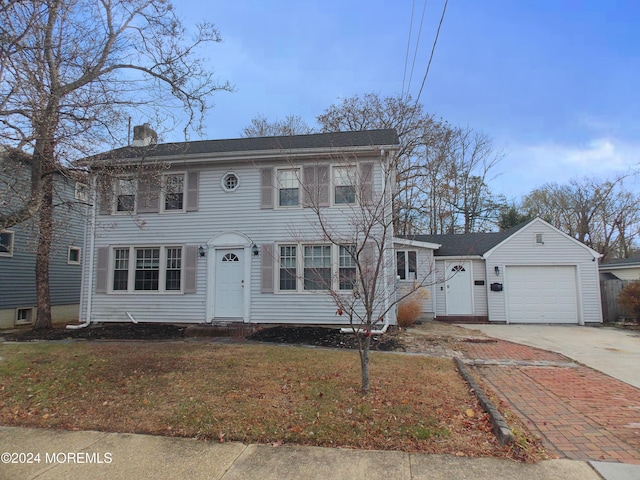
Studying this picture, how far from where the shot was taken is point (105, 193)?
379 inches

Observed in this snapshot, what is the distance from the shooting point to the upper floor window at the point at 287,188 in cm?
1083

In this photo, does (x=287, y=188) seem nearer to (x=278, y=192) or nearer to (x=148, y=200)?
(x=278, y=192)

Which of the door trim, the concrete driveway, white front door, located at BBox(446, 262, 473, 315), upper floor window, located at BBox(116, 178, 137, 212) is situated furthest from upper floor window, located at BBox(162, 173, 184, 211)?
the concrete driveway

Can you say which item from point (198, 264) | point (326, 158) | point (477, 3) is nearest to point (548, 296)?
point (326, 158)

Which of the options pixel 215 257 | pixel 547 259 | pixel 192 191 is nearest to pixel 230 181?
pixel 192 191

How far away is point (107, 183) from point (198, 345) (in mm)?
4689

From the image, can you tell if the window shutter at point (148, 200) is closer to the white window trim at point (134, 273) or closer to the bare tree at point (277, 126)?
the white window trim at point (134, 273)

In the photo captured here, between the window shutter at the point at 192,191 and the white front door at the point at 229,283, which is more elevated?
the window shutter at the point at 192,191

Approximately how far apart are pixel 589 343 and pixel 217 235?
1027 centimetres

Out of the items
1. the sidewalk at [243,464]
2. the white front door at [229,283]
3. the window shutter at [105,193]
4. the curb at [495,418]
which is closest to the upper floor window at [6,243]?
the window shutter at [105,193]

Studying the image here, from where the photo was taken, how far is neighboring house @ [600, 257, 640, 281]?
48.1 ft

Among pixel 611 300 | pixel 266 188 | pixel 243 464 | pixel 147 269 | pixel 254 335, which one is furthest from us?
pixel 611 300

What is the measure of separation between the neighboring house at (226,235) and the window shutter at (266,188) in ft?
0.10

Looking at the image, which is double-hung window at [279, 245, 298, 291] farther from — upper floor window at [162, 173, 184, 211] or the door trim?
upper floor window at [162, 173, 184, 211]
